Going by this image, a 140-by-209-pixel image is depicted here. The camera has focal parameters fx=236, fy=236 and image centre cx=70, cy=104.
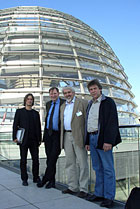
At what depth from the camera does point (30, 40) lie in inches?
667

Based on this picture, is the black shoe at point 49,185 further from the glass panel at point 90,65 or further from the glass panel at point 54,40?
the glass panel at point 54,40

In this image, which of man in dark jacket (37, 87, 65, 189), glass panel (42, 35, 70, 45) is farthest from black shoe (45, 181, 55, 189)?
glass panel (42, 35, 70, 45)

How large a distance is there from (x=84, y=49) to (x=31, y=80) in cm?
479

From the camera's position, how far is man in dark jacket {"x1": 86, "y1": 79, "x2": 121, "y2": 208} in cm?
306

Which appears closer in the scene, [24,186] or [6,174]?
[24,186]

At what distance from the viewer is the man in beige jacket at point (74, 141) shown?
Result: 140 inches

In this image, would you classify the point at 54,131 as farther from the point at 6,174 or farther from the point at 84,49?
the point at 84,49

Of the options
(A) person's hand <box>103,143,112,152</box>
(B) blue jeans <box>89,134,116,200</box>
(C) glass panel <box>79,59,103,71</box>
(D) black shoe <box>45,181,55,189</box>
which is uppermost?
(C) glass panel <box>79,59,103,71</box>

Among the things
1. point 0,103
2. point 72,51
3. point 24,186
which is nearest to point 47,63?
point 72,51

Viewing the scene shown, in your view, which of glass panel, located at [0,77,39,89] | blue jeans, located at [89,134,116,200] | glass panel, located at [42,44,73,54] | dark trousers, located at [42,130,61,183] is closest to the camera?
blue jeans, located at [89,134,116,200]

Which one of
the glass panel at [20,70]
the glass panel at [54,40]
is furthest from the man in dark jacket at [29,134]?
the glass panel at [54,40]

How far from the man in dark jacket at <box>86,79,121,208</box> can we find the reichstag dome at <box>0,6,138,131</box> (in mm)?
10550

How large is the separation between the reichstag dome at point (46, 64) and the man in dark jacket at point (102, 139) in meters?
10.6

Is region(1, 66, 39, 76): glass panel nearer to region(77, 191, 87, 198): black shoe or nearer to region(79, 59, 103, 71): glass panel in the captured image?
region(79, 59, 103, 71): glass panel
